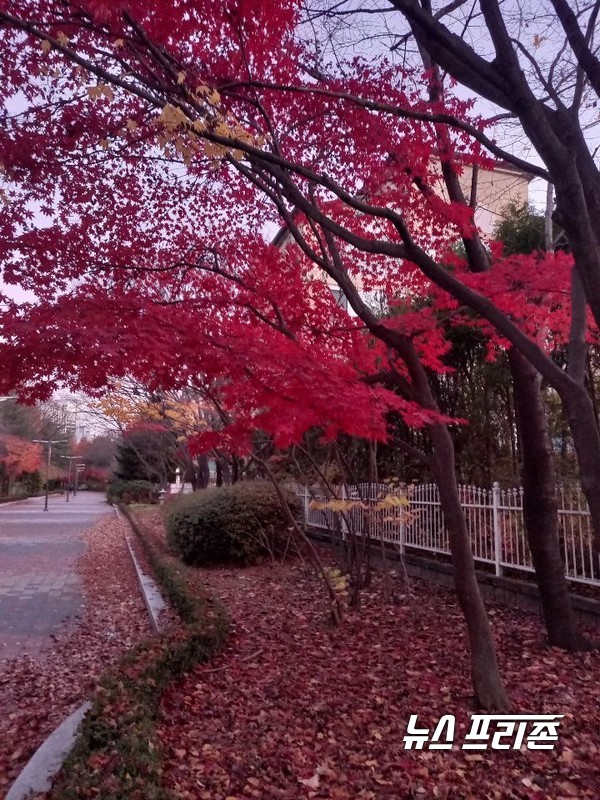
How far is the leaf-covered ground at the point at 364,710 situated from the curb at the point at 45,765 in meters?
A: 0.62

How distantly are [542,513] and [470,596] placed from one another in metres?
1.68

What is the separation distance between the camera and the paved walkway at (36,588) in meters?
7.43

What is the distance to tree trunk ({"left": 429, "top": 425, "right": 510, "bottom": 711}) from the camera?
4.45 m

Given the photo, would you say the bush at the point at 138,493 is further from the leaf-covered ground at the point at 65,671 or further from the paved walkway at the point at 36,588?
the leaf-covered ground at the point at 65,671

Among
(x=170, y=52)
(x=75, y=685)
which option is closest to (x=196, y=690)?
(x=75, y=685)

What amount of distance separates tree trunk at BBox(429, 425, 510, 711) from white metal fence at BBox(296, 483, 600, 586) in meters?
2.26

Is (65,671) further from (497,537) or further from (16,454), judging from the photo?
(16,454)

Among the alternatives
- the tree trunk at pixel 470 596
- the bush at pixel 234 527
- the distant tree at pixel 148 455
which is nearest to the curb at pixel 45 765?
the tree trunk at pixel 470 596

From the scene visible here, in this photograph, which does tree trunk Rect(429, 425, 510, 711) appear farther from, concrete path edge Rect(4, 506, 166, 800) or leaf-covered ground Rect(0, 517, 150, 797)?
leaf-covered ground Rect(0, 517, 150, 797)

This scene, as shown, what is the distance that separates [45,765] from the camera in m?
3.83

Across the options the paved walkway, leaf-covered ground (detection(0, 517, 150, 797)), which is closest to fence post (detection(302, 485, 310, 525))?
leaf-covered ground (detection(0, 517, 150, 797))

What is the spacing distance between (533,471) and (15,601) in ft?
24.6

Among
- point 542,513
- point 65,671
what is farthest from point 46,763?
point 542,513

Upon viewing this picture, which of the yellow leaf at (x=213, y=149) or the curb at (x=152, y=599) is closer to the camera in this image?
the yellow leaf at (x=213, y=149)
